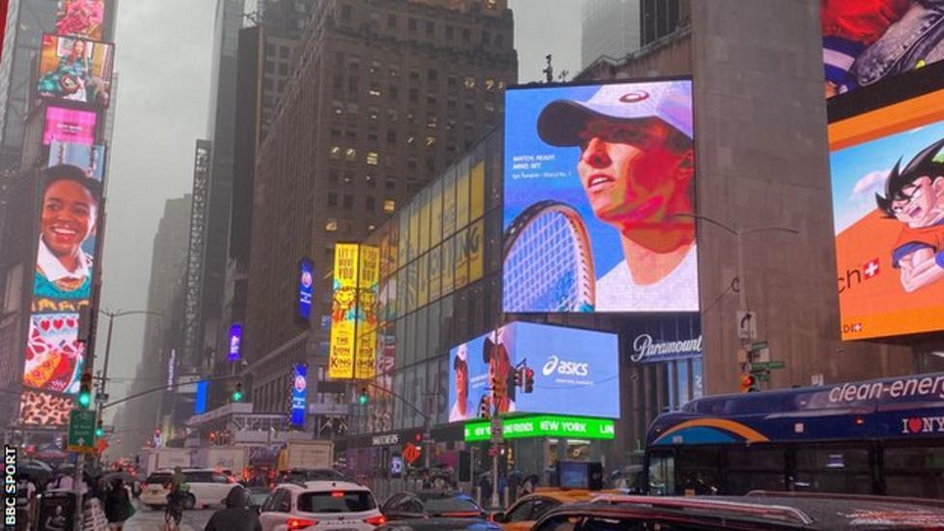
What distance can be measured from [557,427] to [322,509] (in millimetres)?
39946

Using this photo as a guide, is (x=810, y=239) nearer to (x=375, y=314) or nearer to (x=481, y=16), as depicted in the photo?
(x=375, y=314)

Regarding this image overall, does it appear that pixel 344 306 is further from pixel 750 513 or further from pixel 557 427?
pixel 750 513

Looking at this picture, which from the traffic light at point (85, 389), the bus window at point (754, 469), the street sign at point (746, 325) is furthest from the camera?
the street sign at point (746, 325)

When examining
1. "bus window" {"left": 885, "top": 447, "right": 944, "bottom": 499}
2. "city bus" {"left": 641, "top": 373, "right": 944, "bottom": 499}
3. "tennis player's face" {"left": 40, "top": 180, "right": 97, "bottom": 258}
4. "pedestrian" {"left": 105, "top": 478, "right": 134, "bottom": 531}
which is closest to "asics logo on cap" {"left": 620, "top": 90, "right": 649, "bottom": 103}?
"city bus" {"left": 641, "top": 373, "right": 944, "bottom": 499}

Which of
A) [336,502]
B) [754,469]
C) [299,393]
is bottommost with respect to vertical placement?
[336,502]

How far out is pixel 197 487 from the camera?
140ft

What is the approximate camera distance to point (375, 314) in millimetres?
92125

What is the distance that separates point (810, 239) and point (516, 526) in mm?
46138

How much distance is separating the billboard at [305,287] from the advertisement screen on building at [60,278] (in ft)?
254

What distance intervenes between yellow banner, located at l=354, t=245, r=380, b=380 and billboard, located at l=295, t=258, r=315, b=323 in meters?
23.1

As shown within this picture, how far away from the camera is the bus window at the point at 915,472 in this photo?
13.3m

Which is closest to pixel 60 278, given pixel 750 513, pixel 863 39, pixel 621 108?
pixel 621 108

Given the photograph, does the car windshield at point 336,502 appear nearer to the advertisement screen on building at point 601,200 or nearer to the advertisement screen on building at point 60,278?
the advertisement screen on building at point 601,200
